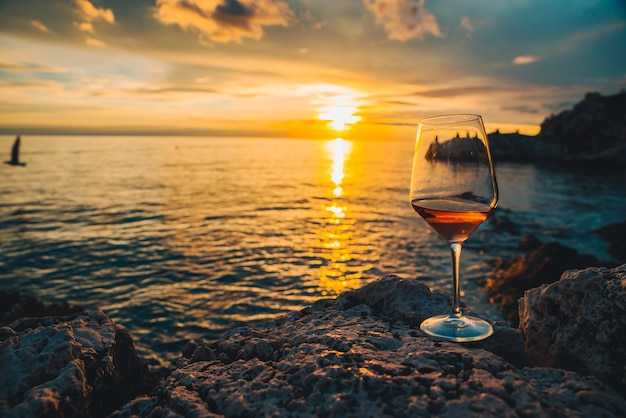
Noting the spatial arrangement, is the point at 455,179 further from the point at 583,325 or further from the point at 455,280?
the point at 583,325

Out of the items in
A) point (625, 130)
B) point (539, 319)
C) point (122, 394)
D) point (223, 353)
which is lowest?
point (122, 394)

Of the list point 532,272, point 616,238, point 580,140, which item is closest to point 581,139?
point 580,140

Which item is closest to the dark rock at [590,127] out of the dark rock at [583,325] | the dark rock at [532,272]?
the dark rock at [532,272]

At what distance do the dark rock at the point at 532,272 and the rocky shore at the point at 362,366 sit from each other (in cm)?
795

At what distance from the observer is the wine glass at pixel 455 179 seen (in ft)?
6.23

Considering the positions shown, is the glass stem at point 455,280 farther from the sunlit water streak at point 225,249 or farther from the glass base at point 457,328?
the sunlit water streak at point 225,249

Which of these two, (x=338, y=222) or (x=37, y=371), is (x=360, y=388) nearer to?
(x=37, y=371)

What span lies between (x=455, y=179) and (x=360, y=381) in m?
1.08

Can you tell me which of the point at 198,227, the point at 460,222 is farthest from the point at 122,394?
the point at 198,227

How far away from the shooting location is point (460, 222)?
1.95m

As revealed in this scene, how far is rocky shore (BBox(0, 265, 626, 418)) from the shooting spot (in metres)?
1.23

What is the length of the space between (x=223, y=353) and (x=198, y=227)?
1985cm

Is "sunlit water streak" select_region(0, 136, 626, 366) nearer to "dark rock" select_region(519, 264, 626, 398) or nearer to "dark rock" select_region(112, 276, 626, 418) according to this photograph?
"dark rock" select_region(112, 276, 626, 418)

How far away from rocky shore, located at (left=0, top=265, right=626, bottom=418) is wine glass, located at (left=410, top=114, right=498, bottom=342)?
0.87ft
